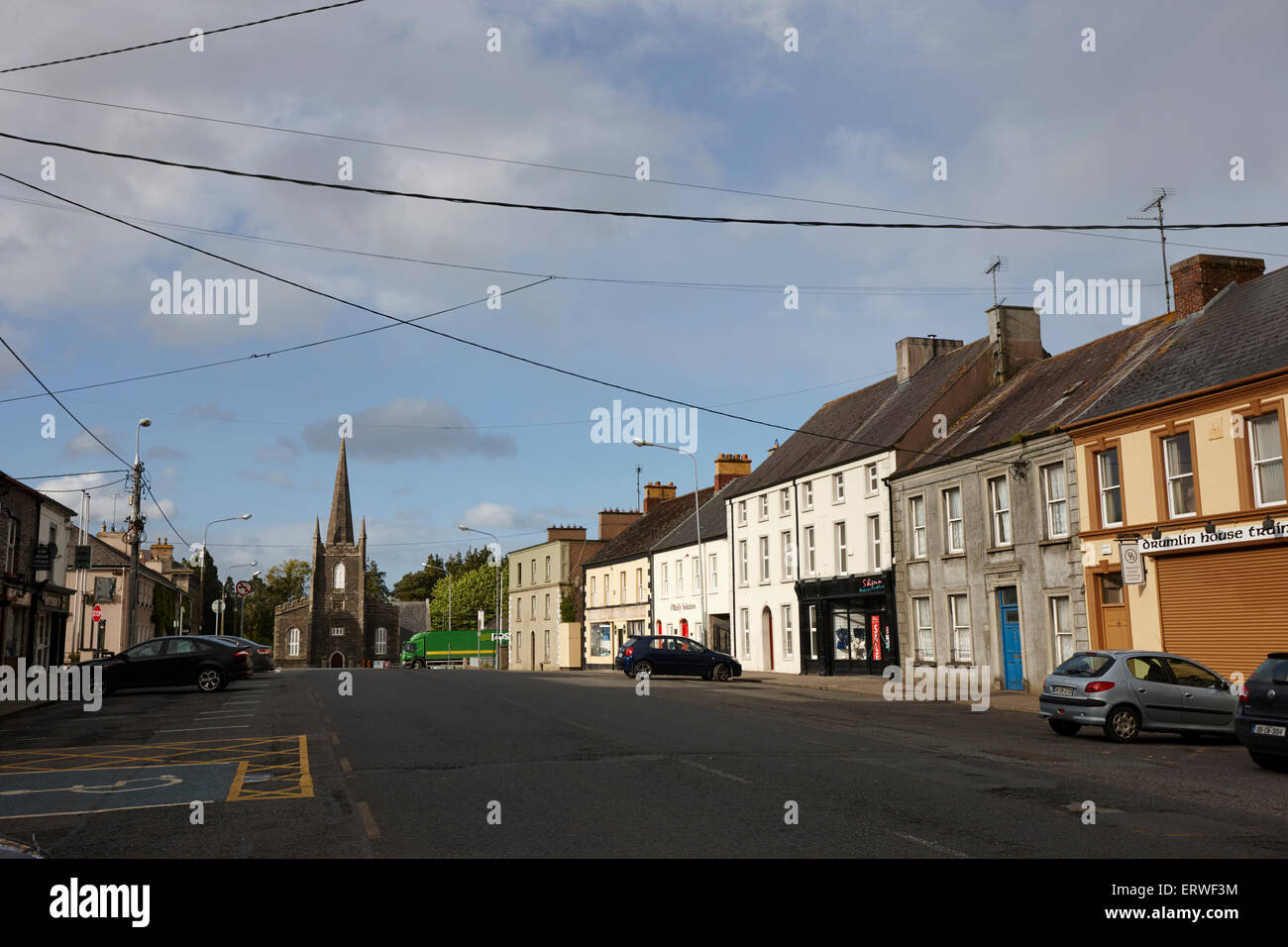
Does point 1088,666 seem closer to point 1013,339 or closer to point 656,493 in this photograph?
point 1013,339

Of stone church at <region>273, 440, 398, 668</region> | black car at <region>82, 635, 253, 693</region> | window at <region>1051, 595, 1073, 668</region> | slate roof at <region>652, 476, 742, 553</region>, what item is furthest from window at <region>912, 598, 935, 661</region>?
stone church at <region>273, 440, 398, 668</region>

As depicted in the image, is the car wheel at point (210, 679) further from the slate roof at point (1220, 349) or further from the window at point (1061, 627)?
the slate roof at point (1220, 349)

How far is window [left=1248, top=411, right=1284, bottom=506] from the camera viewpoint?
73.0 ft

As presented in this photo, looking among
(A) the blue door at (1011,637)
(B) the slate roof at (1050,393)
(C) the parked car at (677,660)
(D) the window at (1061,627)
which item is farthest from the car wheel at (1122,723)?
(C) the parked car at (677,660)

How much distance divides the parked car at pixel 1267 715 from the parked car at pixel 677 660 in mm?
25230

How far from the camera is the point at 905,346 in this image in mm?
42812

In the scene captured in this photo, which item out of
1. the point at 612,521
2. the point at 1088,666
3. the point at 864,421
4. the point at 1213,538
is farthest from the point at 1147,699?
the point at 612,521

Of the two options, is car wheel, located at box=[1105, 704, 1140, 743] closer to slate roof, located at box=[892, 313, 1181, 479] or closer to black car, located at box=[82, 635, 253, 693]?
slate roof, located at box=[892, 313, 1181, 479]

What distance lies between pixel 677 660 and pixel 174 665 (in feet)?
55.1

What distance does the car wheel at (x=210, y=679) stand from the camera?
95.6 ft
